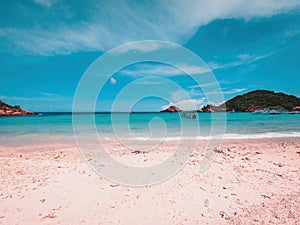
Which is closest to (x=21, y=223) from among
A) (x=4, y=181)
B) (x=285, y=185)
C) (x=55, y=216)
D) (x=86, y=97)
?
(x=55, y=216)

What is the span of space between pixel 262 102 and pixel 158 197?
84901 millimetres

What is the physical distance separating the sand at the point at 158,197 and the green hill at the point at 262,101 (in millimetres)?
79730

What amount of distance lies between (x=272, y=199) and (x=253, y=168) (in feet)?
5.86

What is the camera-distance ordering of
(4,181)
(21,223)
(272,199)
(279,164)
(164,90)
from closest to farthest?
1. (21,223)
2. (272,199)
3. (4,181)
4. (279,164)
5. (164,90)

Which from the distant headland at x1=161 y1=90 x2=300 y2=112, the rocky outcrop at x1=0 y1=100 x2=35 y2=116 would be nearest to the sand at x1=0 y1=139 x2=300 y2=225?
the distant headland at x1=161 y1=90 x2=300 y2=112

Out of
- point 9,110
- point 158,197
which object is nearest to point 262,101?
point 158,197

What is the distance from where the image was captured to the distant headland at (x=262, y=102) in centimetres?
7394

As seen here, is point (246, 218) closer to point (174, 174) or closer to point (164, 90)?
point (174, 174)

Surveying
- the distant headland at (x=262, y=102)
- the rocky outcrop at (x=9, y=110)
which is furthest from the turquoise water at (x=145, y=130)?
the rocky outcrop at (x=9, y=110)

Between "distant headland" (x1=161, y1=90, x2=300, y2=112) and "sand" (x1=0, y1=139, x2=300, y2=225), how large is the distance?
6793 cm

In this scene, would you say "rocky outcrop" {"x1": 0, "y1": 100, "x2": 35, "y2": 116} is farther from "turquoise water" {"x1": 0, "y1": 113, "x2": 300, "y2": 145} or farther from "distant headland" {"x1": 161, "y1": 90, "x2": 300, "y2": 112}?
"distant headland" {"x1": 161, "y1": 90, "x2": 300, "y2": 112}

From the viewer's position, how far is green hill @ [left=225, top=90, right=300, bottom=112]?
243 feet

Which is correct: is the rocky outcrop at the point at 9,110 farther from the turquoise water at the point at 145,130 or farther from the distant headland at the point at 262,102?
the distant headland at the point at 262,102

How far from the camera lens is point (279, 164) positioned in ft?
19.1
